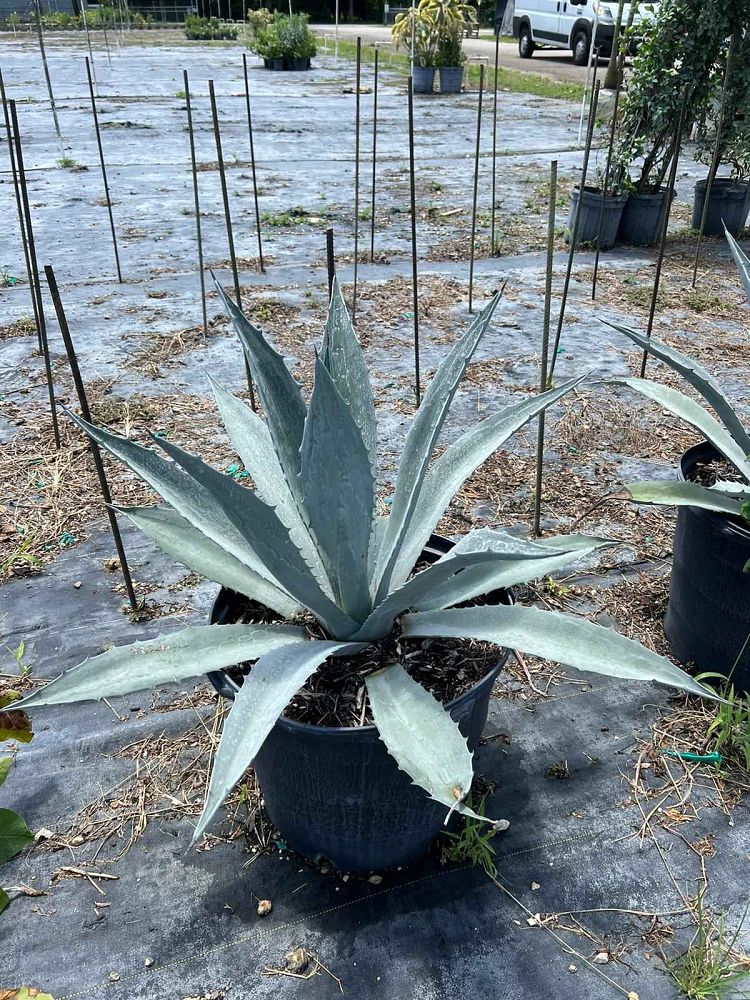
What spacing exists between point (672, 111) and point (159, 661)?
4.88 m

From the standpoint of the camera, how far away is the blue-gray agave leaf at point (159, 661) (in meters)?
1.11

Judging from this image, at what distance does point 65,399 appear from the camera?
9.77ft

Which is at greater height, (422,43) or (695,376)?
(422,43)

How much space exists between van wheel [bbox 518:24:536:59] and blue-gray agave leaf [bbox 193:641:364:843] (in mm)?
18045

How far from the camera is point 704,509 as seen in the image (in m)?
1.59

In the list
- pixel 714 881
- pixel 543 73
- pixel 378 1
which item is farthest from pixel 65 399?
pixel 378 1

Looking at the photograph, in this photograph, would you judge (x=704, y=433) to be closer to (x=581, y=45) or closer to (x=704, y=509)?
(x=704, y=509)

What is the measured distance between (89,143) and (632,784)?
8636mm

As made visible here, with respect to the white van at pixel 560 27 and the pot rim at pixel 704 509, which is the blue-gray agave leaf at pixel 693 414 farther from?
the white van at pixel 560 27

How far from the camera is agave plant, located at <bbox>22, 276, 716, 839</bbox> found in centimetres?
106

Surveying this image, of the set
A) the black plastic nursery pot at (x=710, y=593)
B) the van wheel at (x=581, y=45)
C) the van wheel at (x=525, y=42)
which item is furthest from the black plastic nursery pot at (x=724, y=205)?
the van wheel at (x=525, y=42)

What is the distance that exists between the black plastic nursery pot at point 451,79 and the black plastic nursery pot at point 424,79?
191 millimetres

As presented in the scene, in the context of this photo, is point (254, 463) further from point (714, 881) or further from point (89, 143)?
point (89, 143)

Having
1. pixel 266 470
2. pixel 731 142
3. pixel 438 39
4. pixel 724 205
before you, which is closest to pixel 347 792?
pixel 266 470
